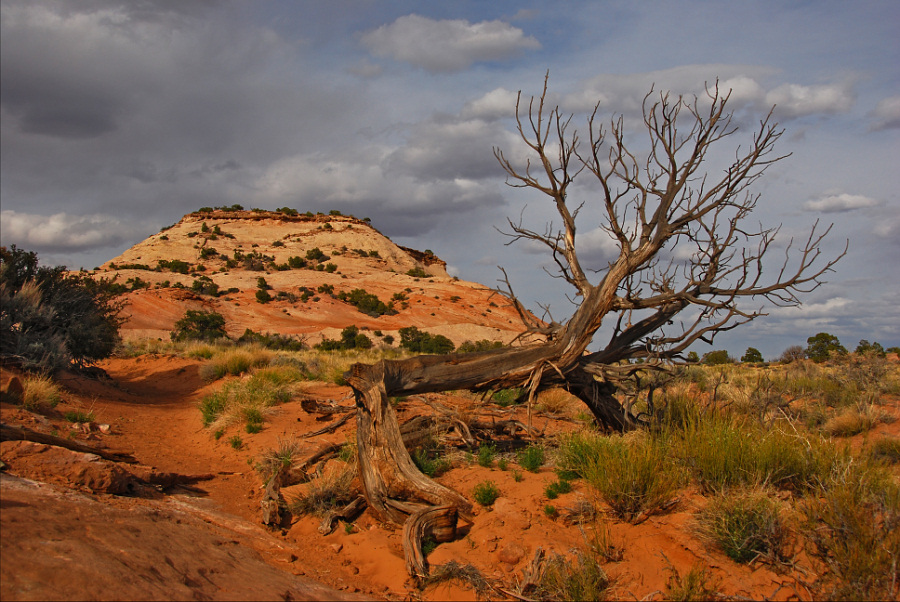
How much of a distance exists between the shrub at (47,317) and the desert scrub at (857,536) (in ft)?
38.5

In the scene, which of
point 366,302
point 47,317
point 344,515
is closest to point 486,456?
point 344,515

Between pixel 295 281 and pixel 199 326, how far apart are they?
16.6m

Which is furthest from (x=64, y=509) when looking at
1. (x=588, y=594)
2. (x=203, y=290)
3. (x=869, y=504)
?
(x=203, y=290)

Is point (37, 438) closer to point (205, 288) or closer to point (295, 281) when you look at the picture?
point (205, 288)

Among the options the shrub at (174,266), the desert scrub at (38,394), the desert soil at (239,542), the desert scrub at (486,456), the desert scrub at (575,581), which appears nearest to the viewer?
the desert soil at (239,542)

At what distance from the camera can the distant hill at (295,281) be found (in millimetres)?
→ 38094

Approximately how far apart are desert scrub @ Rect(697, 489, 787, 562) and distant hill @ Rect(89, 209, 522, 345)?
97.8 feet

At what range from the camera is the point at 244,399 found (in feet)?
35.1

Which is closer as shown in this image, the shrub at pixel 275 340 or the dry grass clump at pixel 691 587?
the dry grass clump at pixel 691 587

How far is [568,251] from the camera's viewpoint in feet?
25.1

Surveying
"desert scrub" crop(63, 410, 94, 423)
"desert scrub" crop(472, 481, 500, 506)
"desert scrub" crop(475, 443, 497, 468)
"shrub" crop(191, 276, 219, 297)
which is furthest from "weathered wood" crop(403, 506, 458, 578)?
"shrub" crop(191, 276, 219, 297)

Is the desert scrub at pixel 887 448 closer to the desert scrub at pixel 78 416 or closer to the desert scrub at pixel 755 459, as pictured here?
the desert scrub at pixel 755 459

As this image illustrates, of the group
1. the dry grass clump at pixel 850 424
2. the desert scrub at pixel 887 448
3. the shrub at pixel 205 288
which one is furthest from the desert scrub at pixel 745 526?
the shrub at pixel 205 288

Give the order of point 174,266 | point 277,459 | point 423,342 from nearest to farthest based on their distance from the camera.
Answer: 1. point 277,459
2. point 423,342
3. point 174,266
